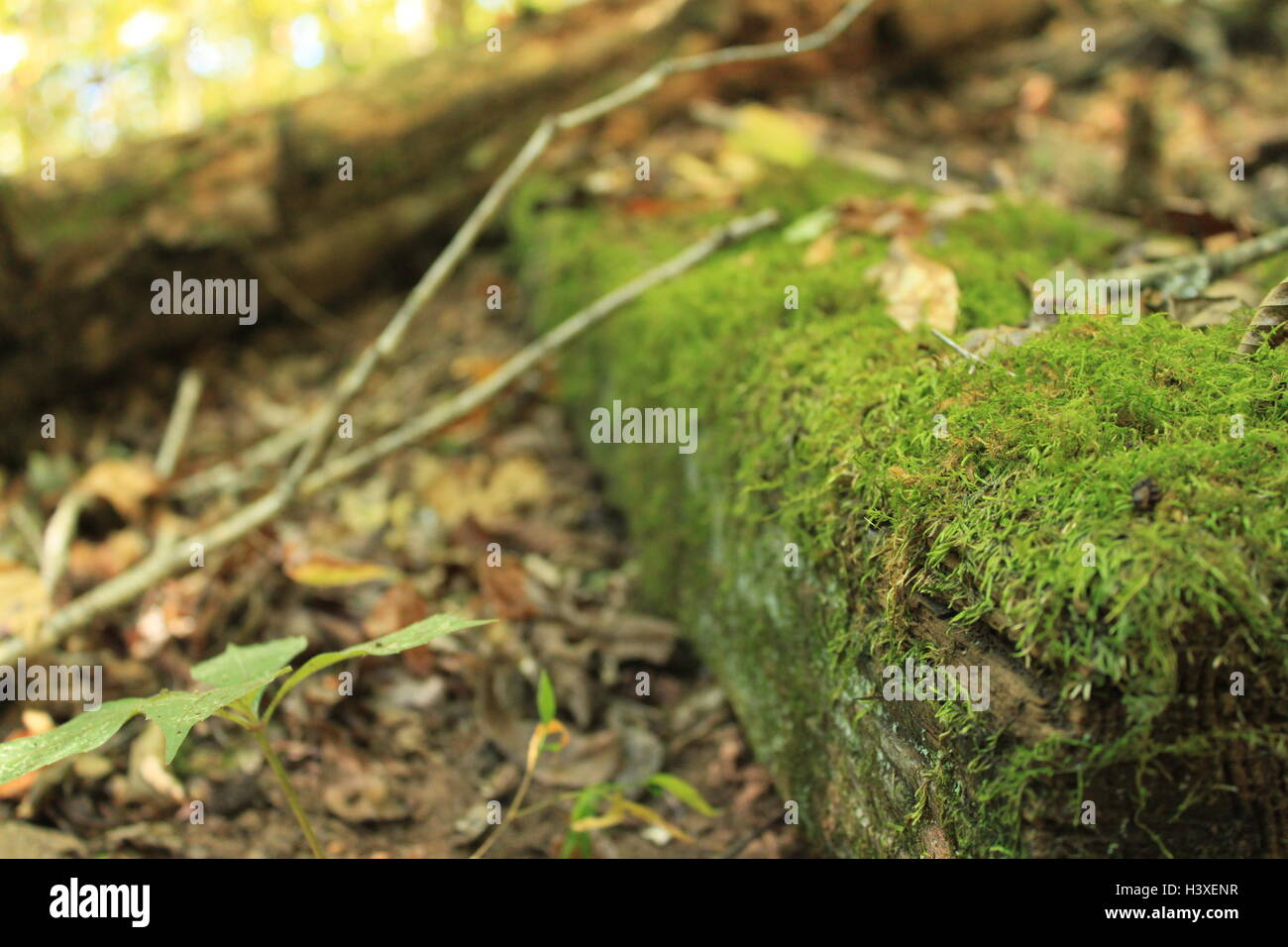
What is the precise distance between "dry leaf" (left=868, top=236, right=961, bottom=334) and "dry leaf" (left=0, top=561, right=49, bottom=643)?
9.14 ft

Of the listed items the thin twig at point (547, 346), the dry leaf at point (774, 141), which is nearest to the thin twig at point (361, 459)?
the thin twig at point (547, 346)

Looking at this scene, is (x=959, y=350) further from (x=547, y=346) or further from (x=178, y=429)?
(x=178, y=429)

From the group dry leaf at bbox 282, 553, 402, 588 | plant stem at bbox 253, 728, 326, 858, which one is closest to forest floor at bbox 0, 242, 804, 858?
dry leaf at bbox 282, 553, 402, 588

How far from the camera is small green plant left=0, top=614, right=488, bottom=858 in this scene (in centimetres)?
155

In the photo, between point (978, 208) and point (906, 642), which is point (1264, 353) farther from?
point (978, 208)

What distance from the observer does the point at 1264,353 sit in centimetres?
173

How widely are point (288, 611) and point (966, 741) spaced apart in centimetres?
235

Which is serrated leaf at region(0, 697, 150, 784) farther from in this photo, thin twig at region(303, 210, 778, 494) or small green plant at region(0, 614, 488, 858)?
thin twig at region(303, 210, 778, 494)

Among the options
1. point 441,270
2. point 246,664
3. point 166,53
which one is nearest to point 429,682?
point 246,664

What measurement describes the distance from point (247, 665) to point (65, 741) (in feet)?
1.18

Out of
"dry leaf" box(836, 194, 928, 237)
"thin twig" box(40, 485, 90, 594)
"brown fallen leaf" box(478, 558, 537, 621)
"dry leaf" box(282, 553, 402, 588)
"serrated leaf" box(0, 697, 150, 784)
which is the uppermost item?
"dry leaf" box(836, 194, 928, 237)

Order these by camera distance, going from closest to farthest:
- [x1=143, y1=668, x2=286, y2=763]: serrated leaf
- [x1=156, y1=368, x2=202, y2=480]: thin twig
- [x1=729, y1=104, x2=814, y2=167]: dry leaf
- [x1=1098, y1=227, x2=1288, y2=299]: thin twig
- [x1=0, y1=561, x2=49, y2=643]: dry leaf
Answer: [x1=143, y1=668, x2=286, y2=763]: serrated leaf, [x1=1098, y1=227, x2=1288, y2=299]: thin twig, [x1=0, y1=561, x2=49, y2=643]: dry leaf, [x1=156, y1=368, x2=202, y2=480]: thin twig, [x1=729, y1=104, x2=814, y2=167]: dry leaf

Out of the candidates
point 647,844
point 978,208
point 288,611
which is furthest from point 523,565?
point 978,208

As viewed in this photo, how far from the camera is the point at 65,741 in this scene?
160 centimetres
